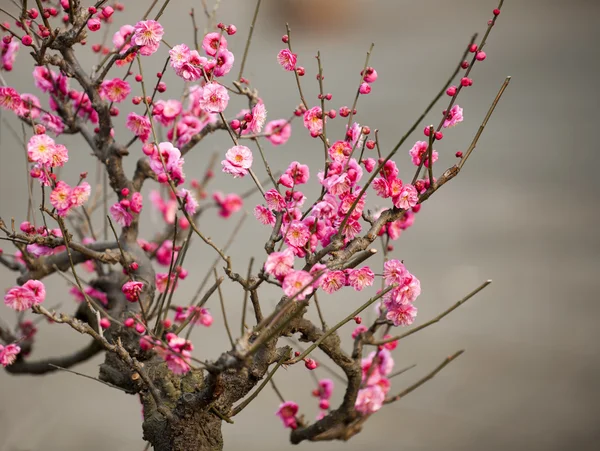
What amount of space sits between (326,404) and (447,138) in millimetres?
1689

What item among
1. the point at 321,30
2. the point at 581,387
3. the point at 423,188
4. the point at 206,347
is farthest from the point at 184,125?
the point at 321,30

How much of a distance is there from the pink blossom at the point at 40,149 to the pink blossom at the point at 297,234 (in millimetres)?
278

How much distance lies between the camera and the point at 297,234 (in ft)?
2.17

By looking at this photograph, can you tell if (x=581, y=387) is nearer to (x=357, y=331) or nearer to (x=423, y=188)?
(x=357, y=331)

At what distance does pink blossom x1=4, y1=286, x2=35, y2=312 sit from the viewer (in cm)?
73

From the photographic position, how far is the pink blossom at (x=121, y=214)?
33.3 inches

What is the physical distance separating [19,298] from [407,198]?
1.39 feet

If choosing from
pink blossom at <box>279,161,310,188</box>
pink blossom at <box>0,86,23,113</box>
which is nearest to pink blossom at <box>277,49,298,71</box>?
pink blossom at <box>279,161,310,188</box>

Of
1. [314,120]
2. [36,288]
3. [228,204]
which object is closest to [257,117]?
[314,120]

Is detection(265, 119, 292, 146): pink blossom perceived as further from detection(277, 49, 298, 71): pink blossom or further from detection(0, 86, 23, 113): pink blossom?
detection(0, 86, 23, 113): pink blossom

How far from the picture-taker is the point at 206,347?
1688 millimetres

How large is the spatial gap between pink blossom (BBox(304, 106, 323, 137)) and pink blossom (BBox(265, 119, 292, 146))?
0.65 feet

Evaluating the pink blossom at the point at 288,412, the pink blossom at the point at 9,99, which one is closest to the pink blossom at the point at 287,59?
the pink blossom at the point at 9,99

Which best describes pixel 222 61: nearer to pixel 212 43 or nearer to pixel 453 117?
pixel 212 43
